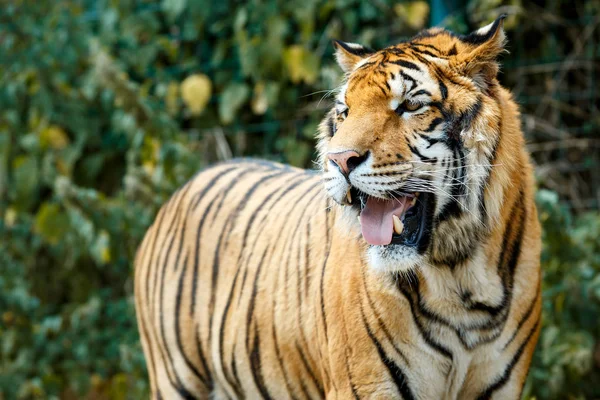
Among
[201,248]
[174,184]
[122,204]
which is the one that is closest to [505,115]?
[201,248]

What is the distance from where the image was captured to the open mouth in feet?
8.05

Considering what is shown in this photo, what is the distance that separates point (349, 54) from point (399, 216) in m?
0.61

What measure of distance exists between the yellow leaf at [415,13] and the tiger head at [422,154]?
2.82 meters

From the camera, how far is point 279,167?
378cm

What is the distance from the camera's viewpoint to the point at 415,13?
209 inches

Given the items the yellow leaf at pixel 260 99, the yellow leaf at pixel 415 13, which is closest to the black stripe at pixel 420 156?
the yellow leaf at pixel 415 13

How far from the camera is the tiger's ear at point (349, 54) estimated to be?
2.80 metres

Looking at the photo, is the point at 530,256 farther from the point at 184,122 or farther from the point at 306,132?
the point at 184,122

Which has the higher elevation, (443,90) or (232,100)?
(443,90)

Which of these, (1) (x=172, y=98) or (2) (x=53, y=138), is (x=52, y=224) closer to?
(2) (x=53, y=138)

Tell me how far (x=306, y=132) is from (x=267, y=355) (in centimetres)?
270

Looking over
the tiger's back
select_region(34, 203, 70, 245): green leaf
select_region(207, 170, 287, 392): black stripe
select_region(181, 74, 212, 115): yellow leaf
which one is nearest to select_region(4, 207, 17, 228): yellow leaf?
select_region(34, 203, 70, 245): green leaf

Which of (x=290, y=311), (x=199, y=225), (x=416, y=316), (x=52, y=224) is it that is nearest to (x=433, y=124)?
(x=416, y=316)

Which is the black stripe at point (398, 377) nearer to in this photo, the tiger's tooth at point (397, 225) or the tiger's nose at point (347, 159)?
the tiger's tooth at point (397, 225)
